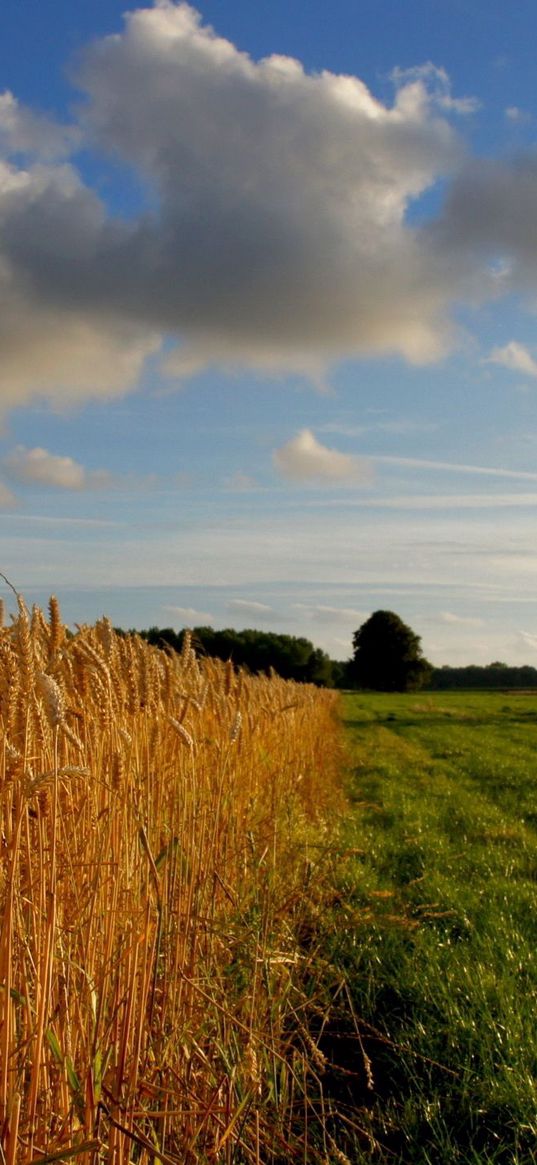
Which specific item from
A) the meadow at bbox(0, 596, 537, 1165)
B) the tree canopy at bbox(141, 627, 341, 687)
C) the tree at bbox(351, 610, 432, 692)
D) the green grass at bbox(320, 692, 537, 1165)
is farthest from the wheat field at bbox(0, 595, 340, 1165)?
the tree at bbox(351, 610, 432, 692)

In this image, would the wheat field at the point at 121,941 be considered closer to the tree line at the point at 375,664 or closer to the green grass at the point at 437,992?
the green grass at the point at 437,992

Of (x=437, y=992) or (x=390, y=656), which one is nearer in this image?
(x=437, y=992)

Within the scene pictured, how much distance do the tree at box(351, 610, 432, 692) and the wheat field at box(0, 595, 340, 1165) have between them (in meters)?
76.0

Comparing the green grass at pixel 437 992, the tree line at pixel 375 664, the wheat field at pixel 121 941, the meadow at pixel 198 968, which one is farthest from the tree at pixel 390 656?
the wheat field at pixel 121 941

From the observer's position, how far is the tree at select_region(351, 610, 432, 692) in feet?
262

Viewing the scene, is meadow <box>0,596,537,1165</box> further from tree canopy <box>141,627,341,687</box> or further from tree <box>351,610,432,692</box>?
tree <box>351,610,432,692</box>

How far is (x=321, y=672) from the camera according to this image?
74938 mm

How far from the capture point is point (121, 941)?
9.18 feet

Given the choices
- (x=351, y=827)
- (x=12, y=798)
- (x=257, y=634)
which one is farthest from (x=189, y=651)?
(x=257, y=634)

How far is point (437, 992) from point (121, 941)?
2223 millimetres

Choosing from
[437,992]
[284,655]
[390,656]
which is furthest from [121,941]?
[390,656]

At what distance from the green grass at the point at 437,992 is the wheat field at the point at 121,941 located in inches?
10.6

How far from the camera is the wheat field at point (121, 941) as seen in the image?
234 cm

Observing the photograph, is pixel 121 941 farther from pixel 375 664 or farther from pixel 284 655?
pixel 375 664
